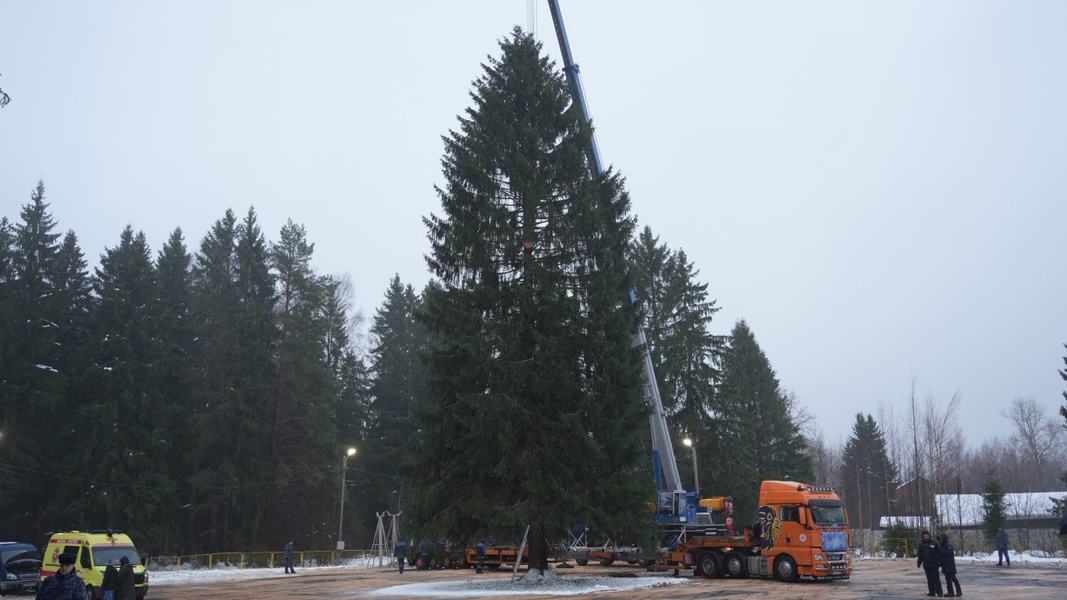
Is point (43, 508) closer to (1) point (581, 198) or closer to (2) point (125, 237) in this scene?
(2) point (125, 237)

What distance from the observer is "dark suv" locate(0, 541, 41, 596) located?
86.9ft

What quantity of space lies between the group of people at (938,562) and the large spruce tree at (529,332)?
7916 mm

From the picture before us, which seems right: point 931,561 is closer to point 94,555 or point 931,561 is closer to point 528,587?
point 528,587

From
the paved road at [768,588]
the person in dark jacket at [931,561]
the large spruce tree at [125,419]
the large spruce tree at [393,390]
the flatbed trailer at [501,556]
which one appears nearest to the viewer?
the person in dark jacket at [931,561]

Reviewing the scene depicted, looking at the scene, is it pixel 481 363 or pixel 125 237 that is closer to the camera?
pixel 481 363

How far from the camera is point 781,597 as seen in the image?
20016mm

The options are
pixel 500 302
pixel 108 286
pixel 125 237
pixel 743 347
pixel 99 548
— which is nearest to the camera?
pixel 99 548

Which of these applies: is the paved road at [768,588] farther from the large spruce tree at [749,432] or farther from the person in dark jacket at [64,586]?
the large spruce tree at [749,432]

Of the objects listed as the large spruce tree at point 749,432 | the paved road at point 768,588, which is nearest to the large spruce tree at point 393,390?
the large spruce tree at point 749,432

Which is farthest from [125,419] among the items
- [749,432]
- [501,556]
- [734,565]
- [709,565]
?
[749,432]

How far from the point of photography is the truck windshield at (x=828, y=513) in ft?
87.1

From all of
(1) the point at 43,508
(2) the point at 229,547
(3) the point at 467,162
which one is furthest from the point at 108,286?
(3) the point at 467,162

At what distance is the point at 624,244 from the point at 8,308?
124 ft

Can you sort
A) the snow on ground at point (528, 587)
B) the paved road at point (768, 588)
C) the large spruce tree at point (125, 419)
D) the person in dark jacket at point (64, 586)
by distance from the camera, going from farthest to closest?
1. the large spruce tree at point (125, 419)
2. the snow on ground at point (528, 587)
3. the paved road at point (768, 588)
4. the person in dark jacket at point (64, 586)
